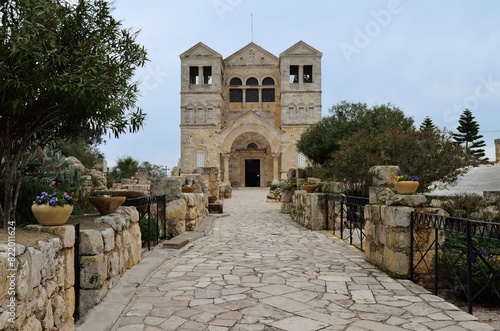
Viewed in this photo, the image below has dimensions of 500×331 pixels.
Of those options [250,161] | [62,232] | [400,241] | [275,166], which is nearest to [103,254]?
[62,232]

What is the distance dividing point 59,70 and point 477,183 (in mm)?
19499

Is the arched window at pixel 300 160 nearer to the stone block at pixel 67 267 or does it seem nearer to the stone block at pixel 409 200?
the stone block at pixel 409 200

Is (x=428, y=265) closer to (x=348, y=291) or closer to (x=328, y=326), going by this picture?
(x=348, y=291)

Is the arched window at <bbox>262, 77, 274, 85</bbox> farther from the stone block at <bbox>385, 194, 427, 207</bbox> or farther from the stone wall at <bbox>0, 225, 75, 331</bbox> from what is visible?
the stone wall at <bbox>0, 225, 75, 331</bbox>

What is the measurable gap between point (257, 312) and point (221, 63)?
1593 inches

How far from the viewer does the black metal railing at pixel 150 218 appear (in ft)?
25.3

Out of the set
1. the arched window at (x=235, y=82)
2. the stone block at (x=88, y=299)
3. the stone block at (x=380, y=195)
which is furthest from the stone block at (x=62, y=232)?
the arched window at (x=235, y=82)

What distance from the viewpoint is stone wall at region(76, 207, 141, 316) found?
14.9 ft

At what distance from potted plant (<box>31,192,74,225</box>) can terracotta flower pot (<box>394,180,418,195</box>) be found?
4660 millimetres

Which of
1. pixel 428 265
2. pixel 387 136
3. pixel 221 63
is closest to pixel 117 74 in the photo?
pixel 428 265

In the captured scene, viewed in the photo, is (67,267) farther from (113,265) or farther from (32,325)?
(113,265)

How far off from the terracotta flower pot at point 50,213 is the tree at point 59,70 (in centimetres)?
139

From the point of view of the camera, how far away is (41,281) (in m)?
3.16

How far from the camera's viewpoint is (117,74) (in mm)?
6105
